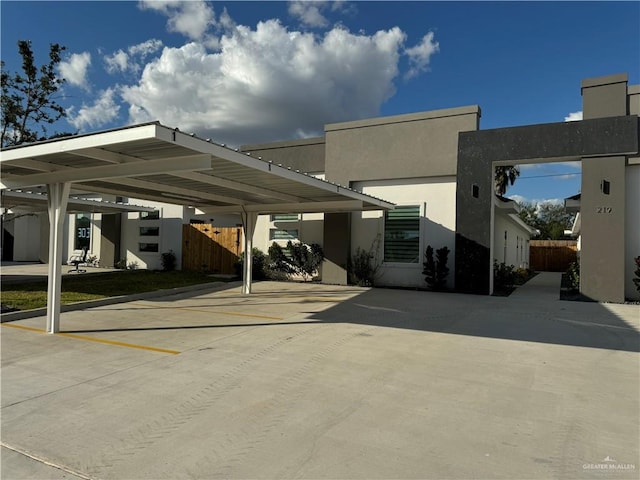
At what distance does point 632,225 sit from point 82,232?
23.9m

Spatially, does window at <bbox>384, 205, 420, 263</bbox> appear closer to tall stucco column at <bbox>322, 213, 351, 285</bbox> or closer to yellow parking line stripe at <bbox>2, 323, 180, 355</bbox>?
tall stucco column at <bbox>322, 213, 351, 285</bbox>

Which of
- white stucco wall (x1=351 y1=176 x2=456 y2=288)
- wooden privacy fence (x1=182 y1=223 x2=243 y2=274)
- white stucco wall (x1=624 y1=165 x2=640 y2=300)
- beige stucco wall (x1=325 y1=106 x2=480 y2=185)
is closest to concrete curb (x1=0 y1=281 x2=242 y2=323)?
wooden privacy fence (x1=182 y1=223 x2=243 y2=274)

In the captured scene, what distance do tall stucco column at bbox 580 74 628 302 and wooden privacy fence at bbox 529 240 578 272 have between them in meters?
19.6

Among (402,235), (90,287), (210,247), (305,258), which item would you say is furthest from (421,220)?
(90,287)

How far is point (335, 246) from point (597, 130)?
892 cm

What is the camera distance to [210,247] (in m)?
18.8

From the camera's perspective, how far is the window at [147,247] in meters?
20.0

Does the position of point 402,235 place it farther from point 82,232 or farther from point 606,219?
point 82,232

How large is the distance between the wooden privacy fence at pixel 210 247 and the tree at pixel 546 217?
151 feet

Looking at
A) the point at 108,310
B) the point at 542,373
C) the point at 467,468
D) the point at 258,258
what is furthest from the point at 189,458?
the point at 258,258

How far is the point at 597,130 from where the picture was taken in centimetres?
1203

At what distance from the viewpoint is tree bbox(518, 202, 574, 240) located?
54188mm

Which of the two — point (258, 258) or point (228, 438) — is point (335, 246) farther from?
point (228, 438)

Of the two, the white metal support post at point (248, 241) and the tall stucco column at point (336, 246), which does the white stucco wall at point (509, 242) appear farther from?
the white metal support post at point (248, 241)
